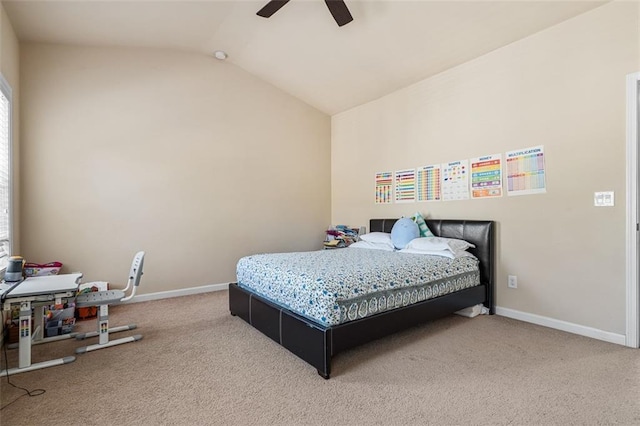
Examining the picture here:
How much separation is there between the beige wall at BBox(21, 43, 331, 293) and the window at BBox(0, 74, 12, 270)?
373 millimetres

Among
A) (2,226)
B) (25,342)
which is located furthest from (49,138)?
(25,342)

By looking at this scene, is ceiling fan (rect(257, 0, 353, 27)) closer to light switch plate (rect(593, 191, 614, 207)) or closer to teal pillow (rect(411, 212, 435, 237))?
teal pillow (rect(411, 212, 435, 237))

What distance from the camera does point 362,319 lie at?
2.31m

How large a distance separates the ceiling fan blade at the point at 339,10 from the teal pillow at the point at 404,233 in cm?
225

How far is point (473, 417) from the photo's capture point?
171cm

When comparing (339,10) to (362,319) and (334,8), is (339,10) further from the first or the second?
(362,319)

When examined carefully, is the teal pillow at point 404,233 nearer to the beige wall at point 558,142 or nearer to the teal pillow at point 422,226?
the teal pillow at point 422,226

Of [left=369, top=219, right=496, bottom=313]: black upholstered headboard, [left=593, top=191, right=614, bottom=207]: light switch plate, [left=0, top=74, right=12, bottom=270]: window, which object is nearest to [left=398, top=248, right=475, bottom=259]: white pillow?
[left=369, top=219, right=496, bottom=313]: black upholstered headboard

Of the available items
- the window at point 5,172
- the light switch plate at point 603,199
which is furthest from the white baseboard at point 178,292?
the light switch plate at point 603,199

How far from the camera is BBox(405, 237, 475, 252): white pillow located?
332 centimetres

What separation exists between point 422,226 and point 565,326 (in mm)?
1638

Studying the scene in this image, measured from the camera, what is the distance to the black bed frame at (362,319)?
2141 mm

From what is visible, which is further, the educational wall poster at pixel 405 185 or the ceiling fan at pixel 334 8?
the educational wall poster at pixel 405 185

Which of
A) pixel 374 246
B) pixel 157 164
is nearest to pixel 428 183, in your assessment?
pixel 374 246
